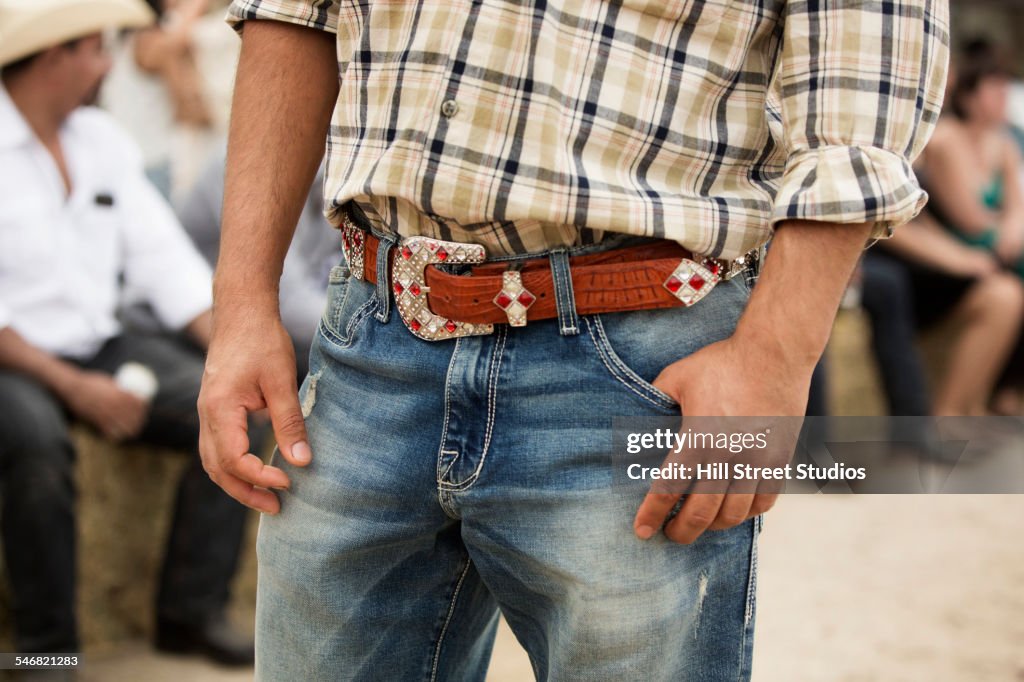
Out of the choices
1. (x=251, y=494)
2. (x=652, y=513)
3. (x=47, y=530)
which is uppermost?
(x=652, y=513)

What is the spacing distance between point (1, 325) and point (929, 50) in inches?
89.8

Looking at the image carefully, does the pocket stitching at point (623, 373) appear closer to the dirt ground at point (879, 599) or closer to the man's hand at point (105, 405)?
the dirt ground at point (879, 599)

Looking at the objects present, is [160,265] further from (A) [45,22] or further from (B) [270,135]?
(B) [270,135]

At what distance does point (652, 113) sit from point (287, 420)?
0.47 metres

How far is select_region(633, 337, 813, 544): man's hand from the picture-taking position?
2.81ft

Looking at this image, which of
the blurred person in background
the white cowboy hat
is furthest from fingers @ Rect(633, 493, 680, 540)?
the blurred person in background

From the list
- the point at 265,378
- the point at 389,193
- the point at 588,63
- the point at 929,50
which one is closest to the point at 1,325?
the point at 265,378

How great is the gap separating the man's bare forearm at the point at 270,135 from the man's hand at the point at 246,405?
0.20 ft

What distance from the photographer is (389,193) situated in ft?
3.12

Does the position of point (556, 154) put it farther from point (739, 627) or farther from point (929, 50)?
point (739, 627)

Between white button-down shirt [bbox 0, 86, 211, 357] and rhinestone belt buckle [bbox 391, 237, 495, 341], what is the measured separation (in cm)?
188

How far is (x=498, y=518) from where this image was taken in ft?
3.06

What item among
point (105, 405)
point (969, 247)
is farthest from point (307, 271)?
point (969, 247)

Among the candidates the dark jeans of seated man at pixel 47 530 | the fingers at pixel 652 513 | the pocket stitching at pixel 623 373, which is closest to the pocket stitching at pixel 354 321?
the pocket stitching at pixel 623 373
